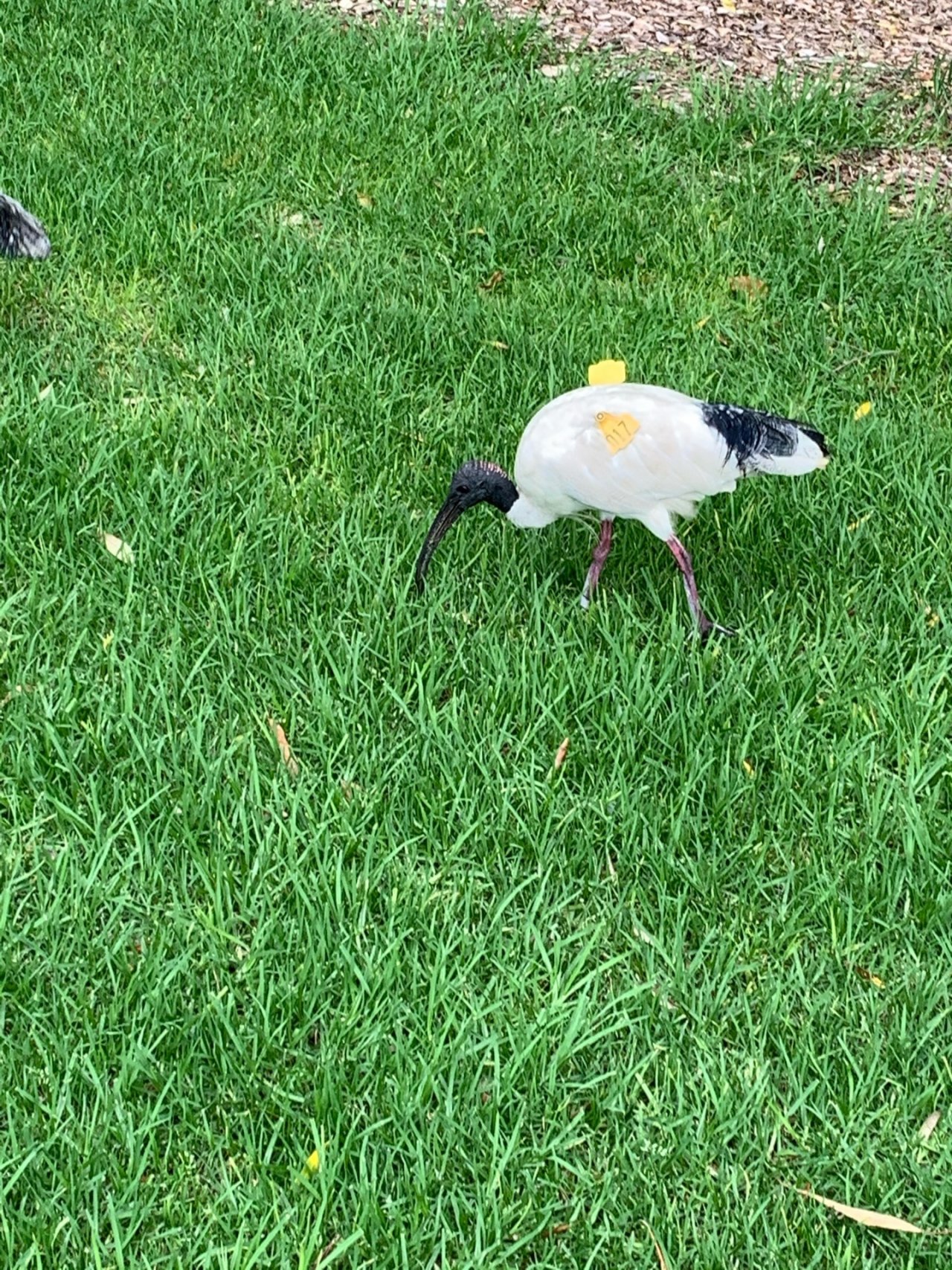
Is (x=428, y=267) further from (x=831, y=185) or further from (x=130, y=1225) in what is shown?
(x=130, y=1225)

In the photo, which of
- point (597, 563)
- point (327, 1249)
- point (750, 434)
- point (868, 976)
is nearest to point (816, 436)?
point (750, 434)

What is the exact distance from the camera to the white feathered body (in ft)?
8.93

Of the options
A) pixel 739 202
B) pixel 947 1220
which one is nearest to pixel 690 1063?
pixel 947 1220

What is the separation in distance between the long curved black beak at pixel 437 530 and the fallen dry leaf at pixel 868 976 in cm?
126

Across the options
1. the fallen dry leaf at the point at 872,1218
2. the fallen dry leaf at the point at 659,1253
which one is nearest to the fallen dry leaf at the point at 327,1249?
the fallen dry leaf at the point at 659,1253

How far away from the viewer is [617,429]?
2.69 meters

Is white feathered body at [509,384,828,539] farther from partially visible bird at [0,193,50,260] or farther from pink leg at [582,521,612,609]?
partially visible bird at [0,193,50,260]

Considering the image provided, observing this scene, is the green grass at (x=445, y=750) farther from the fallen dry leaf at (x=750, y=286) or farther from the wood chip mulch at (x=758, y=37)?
the wood chip mulch at (x=758, y=37)

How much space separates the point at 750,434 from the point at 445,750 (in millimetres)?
931

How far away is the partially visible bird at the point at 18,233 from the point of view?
3.82 metres

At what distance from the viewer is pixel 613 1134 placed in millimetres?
2082

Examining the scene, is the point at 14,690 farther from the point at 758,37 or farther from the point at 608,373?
the point at 758,37

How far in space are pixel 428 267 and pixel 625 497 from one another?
194 cm

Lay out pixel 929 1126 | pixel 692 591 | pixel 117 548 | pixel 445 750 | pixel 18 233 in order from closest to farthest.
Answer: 1. pixel 929 1126
2. pixel 445 750
3. pixel 692 591
4. pixel 117 548
5. pixel 18 233
